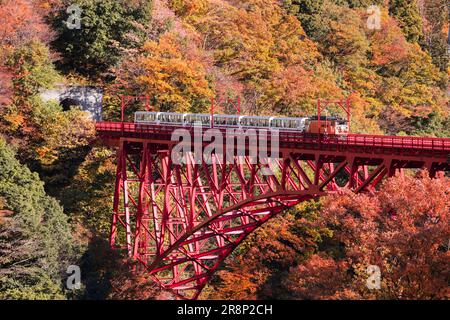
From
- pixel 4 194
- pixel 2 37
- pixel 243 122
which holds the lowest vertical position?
pixel 4 194

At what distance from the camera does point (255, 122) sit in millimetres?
50031

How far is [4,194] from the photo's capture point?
52.1 metres

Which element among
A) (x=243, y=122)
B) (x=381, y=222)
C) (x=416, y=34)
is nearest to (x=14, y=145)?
(x=243, y=122)

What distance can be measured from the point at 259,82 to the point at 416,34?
25.5m

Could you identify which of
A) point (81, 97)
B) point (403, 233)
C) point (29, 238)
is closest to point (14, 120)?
point (81, 97)

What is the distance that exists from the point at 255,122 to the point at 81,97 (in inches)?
725

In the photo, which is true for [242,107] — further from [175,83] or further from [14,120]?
[14,120]

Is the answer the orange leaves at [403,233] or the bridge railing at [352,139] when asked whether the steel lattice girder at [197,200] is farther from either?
the orange leaves at [403,233]

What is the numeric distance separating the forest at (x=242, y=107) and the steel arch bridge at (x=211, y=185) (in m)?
1.39

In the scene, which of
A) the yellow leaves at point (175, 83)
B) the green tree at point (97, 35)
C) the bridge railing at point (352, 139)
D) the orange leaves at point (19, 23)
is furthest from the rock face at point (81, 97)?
the bridge railing at point (352, 139)

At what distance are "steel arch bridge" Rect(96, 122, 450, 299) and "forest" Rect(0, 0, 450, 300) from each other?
1.39 meters

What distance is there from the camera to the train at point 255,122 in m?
45.5

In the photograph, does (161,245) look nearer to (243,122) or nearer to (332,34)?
(243,122)

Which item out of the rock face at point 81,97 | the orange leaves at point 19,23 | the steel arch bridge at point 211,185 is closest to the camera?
the steel arch bridge at point 211,185
